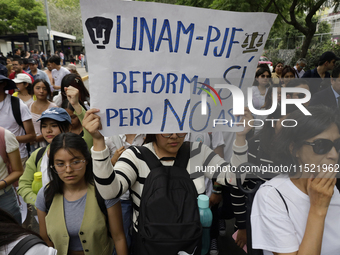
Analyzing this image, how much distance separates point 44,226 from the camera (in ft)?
6.45

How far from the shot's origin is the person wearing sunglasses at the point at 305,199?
1.38 meters

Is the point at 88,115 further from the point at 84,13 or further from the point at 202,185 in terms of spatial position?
the point at 202,185

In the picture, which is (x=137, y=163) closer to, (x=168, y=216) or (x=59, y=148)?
(x=168, y=216)

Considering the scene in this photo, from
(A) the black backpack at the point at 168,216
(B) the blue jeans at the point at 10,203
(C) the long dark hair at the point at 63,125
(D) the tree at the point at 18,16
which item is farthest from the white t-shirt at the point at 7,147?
(D) the tree at the point at 18,16

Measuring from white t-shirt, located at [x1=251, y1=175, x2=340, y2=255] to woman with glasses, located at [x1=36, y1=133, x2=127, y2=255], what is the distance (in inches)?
39.3

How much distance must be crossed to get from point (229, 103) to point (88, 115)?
3.25ft

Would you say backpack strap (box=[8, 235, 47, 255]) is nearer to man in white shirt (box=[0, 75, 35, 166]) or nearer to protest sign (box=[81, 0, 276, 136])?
protest sign (box=[81, 0, 276, 136])

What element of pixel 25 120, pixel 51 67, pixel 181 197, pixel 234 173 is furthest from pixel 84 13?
pixel 51 67

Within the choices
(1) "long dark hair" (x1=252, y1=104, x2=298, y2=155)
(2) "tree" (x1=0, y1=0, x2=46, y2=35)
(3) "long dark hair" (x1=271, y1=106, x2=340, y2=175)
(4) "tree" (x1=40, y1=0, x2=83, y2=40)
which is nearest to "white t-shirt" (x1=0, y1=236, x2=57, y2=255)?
(3) "long dark hair" (x1=271, y1=106, x2=340, y2=175)

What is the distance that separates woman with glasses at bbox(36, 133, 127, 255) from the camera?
1.87 metres

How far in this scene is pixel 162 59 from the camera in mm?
1734

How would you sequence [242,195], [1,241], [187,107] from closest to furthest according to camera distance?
[1,241] < [187,107] < [242,195]

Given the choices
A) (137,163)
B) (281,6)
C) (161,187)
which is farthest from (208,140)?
(281,6)

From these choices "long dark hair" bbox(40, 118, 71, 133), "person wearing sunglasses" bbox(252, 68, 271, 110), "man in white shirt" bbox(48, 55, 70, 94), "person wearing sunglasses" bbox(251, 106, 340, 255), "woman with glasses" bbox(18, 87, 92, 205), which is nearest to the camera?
"person wearing sunglasses" bbox(251, 106, 340, 255)
